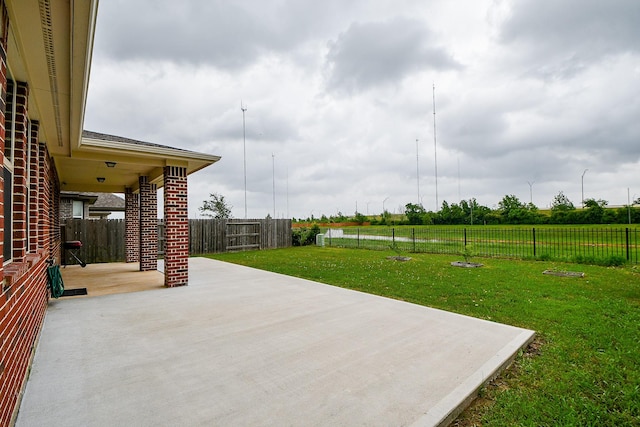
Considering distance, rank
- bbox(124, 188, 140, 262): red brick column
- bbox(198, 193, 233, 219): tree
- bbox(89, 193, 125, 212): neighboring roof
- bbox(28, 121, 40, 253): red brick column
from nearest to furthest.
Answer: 1. bbox(28, 121, 40, 253): red brick column
2. bbox(124, 188, 140, 262): red brick column
3. bbox(89, 193, 125, 212): neighboring roof
4. bbox(198, 193, 233, 219): tree

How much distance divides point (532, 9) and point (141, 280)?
37.2ft

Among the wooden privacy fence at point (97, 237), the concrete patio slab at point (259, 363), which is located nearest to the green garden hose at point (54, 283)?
the concrete patio slab at point (259, 363)

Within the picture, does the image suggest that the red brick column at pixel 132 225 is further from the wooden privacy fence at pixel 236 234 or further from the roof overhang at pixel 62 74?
the roof overhang at pixel 62 74

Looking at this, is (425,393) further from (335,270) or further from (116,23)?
(116,23)

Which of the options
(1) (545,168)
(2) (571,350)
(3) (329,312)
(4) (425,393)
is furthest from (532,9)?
(1) (545,168)

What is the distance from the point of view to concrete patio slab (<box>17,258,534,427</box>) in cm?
228

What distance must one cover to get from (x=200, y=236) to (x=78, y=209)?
21.8ft

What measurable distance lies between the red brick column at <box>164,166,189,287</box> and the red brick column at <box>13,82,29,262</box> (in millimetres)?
3662

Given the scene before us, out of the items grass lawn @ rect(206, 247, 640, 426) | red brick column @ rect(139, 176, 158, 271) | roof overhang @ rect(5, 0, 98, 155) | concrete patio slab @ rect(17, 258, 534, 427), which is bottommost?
grass lawn @ rect(206, 247, 640, 426)

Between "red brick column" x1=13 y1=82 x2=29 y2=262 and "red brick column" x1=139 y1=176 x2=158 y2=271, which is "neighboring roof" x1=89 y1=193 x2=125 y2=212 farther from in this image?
"red brick column" x1=13 y1=82 x2=29 y2=262

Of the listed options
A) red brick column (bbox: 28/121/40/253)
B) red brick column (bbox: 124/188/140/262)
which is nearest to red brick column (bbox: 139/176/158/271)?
red brick column (bbox: 124/188/140/262)

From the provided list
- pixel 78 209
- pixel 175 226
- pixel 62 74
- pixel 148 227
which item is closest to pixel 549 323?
pixel 62 74

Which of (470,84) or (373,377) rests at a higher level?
(470,84)

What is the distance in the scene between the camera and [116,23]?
21.4 feet
